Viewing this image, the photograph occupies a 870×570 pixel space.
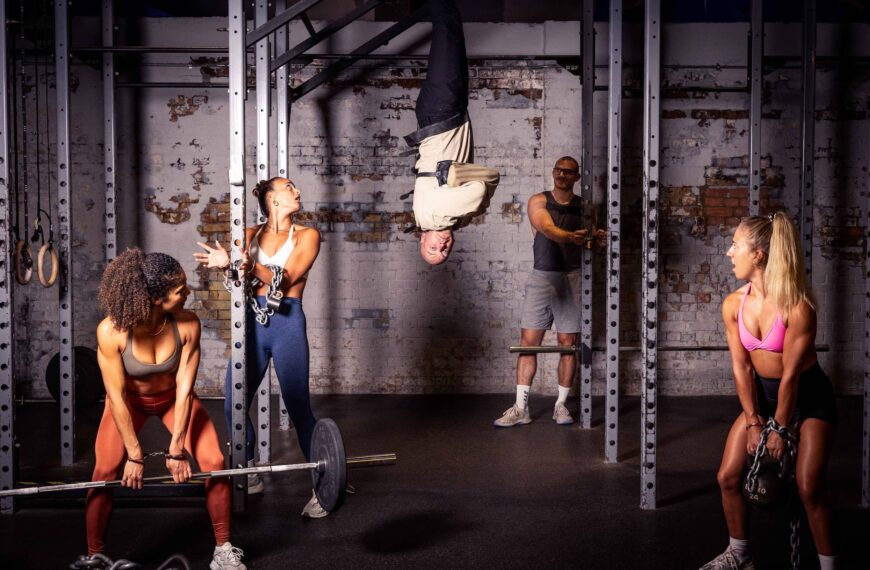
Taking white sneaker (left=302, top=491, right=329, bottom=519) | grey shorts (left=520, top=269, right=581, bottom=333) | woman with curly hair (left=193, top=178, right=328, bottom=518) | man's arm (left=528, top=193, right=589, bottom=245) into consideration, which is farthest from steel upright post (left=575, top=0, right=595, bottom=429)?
white sneaker (left=302, top=491, right=329, bottom=519)

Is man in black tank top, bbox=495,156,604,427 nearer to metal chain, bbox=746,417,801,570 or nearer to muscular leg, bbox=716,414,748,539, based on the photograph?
muscular leg, bbox=716,414,748,539

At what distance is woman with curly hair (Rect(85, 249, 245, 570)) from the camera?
8.70 ft

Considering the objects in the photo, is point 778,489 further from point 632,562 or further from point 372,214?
point 372,214

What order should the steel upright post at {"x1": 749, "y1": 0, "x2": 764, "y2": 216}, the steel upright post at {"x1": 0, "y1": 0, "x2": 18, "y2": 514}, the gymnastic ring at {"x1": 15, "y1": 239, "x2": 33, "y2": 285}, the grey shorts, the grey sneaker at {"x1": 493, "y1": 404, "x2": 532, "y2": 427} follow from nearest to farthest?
1. the steel upright post at {"x1": 0, "y1": 0, "x2": 18, "y2": 514}
2. the gymnastic ring at {"x1": 15, "y1": 239, "x2": 33, "y2": 285}
3. the steel upright post at {"x1": 749, "y1": 0, "x2": 764, "y2": 216}
4. the grey sneaker at {"x1": 493, "y1": 404, "x2": 532, "y2": 427}
5. the grey shorts

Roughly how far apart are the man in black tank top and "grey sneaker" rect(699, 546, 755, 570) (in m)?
2.45

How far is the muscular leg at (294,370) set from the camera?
3.54m

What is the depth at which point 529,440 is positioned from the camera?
15.9ft

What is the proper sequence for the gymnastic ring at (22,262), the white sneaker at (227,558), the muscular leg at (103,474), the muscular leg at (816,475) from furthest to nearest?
the gymnastic ring at (22,262) < the white sneaker at (227,558) < the muscular leg at (103,474) < the muscular leg at (816,475)

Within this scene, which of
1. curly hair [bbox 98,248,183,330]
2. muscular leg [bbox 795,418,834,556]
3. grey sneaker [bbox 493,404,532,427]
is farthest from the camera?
grey sneaker [bbox 493,404,532,427]

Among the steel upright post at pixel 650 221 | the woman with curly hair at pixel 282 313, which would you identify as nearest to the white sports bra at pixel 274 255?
the woman with curly hair at pixel 282 313

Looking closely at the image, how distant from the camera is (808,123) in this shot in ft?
14.5

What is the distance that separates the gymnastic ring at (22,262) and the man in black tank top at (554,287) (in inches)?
117

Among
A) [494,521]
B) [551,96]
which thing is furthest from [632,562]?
[551,96]

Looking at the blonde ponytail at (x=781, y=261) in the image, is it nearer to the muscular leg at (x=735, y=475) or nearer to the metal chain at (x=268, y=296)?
the muscular leg at (x=735, y=475)
